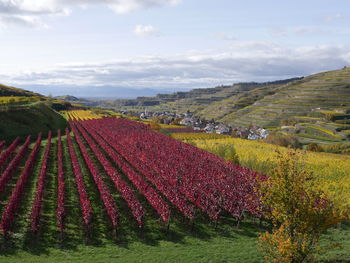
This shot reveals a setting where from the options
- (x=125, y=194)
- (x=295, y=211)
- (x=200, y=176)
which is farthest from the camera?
(x=200, y=176)

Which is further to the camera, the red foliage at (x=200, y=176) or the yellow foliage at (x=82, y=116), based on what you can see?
the yellow foliage at (x=82, y=116)

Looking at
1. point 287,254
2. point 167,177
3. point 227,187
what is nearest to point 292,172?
point 287,254

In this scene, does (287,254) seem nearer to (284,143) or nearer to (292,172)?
(292,172)

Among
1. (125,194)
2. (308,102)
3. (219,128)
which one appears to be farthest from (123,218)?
(308,102)

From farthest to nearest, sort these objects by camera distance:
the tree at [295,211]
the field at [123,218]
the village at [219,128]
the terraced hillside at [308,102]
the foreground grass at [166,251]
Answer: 1. the terraced hillside at [308,102]
2. the village at [219,128]
3. the field at [123,218]
4. the foreground grass at [166,251]
5. the tree at [295,211]

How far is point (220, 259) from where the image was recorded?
1297 centimetres

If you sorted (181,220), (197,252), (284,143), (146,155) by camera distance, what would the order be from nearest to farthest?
(197,252)
(181,220)
(146,155)
(284,143)

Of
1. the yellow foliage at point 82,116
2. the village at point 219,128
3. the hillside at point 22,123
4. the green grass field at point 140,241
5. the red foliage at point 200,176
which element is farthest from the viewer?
the yellow foliage at point 82,116

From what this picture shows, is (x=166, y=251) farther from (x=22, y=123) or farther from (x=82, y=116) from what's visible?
(x=82, y=116)

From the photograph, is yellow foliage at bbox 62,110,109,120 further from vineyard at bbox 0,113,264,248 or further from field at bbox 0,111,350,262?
field at bbox 0,111,350,262

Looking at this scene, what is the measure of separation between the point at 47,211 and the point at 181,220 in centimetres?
772

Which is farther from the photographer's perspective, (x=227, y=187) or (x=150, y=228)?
(x=227, y=187)

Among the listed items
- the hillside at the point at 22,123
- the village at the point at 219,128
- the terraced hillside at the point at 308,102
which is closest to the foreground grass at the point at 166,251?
the hillside at the point at 22,123

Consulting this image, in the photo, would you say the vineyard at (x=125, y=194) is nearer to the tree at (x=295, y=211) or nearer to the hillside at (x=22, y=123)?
the tree at (x=295, y=211)
